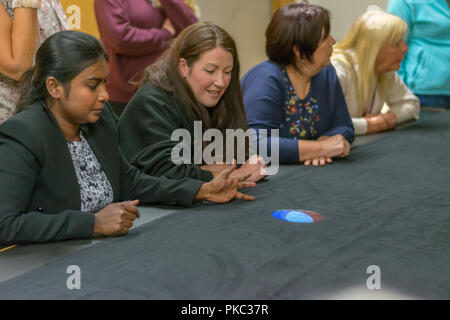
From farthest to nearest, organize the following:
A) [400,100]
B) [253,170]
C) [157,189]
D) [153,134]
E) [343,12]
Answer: [343,12] → [400,100] → [253,170] → [153,134] → [157,189]

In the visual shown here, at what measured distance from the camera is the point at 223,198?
2.14 metres

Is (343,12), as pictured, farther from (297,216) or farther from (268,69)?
(297,216)

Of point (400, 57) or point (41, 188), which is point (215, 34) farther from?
point (400, 57)

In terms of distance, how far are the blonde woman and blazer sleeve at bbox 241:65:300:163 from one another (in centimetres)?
60

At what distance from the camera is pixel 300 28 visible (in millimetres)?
2844

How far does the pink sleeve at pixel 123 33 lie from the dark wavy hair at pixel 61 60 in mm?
1333

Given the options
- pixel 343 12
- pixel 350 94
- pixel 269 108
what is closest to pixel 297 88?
pixel 269 108

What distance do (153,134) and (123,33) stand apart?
1.00 m

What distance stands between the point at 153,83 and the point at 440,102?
2625 mm

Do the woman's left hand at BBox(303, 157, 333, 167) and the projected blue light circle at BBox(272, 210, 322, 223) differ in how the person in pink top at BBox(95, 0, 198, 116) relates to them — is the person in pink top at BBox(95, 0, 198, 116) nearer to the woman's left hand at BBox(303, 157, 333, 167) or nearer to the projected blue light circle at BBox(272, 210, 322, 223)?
the woman's left hand at BBox(303, 157, 333, 167)

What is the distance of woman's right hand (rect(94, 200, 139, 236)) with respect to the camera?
1.75 meters

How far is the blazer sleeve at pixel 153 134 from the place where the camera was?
2252 mm

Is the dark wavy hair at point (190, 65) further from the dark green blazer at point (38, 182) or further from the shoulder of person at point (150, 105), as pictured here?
the dark green blazer at point (38, 182)
